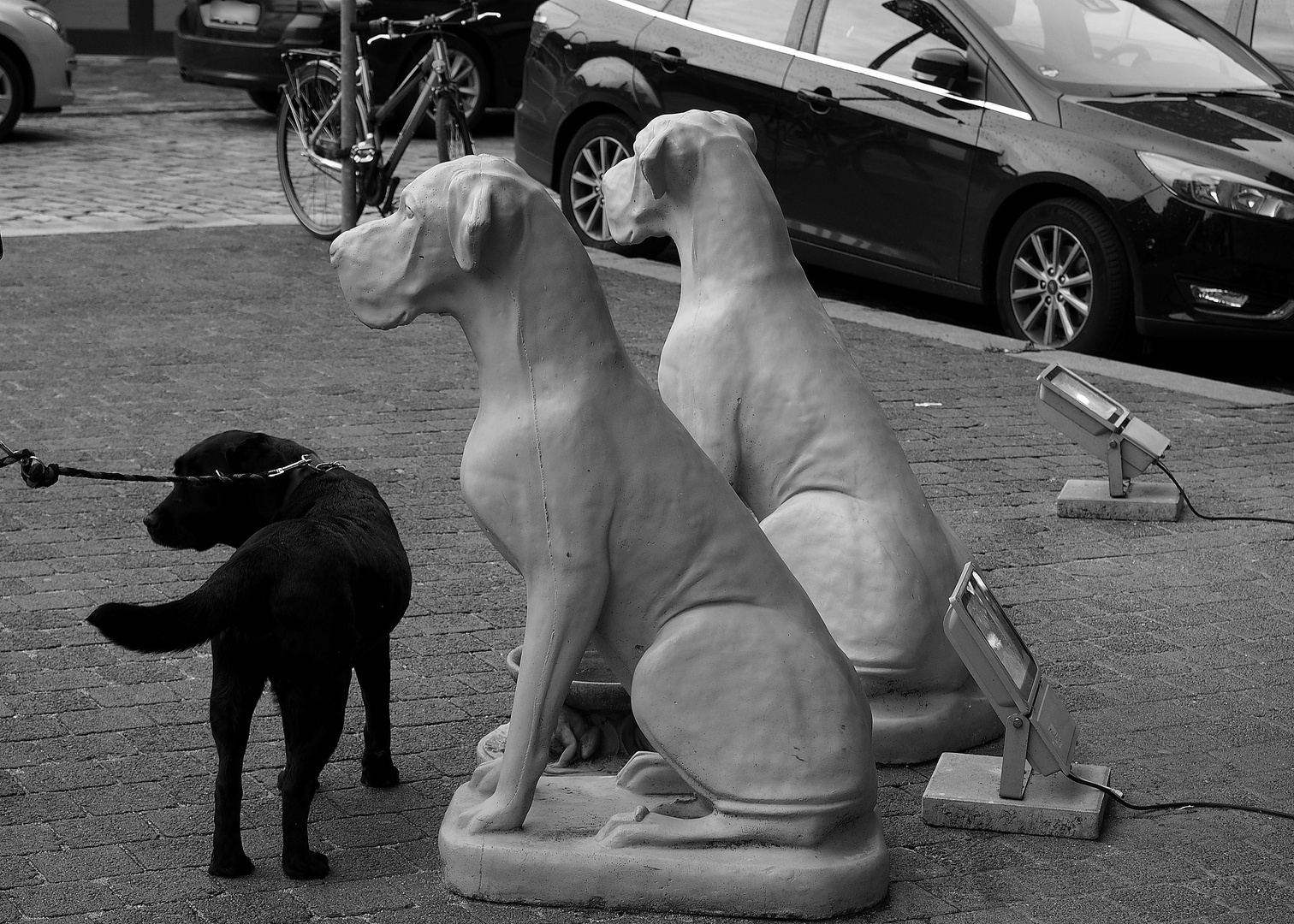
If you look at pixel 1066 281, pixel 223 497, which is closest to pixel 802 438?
pixel 223 497

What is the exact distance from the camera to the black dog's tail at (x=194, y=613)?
11.9ft

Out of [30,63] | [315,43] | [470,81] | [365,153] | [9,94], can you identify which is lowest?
[9,94]

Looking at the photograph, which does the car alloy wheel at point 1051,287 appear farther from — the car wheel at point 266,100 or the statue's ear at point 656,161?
the car wheel at point 266,100

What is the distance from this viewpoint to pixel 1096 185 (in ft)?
30.4

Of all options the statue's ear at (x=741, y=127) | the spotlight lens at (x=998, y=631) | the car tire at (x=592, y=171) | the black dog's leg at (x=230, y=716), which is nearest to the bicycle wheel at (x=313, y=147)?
the car tire at (x=592, y=171)

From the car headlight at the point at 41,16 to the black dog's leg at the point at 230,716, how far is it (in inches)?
550

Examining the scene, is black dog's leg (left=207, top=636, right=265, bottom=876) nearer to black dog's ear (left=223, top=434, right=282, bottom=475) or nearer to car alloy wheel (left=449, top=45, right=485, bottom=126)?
black dog's ear (left=223, top=434, right=282, bottom=475)

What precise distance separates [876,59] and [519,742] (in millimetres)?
7267

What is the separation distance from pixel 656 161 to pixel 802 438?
83cm

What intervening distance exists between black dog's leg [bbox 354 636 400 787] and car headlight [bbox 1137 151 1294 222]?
6059mm

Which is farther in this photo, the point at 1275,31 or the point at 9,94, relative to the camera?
the point at 9,94

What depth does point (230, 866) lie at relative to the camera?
153 inches

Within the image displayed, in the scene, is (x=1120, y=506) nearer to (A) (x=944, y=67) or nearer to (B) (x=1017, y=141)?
(B) (x=1017, y=141)

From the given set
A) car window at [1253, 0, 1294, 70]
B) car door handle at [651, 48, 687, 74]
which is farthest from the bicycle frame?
car window at [1253, 0, 1294, 70]
